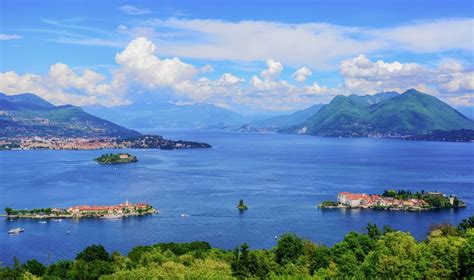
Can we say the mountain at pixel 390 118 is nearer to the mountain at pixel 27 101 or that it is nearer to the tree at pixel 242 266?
the mountain at pixel 27 101

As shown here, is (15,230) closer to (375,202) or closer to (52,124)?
(375,202)

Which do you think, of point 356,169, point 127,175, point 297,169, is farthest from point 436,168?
point 127,175

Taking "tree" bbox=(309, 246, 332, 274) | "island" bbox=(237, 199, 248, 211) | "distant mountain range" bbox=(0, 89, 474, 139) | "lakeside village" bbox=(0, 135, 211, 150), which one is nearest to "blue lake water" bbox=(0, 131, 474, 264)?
"island" bbox=(237, 199, 248, 211)

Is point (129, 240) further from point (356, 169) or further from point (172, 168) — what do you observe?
point (356, 169)

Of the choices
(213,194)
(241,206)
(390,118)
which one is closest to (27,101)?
(390,118)

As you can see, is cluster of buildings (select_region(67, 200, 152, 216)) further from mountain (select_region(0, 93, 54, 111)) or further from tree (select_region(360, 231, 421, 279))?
mountain (select_region(0, 93, 54, 111))

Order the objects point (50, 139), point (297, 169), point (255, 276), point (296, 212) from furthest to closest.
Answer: point (50, 139)
point (297, 169)
point (296, 212)
point (255, 276)
